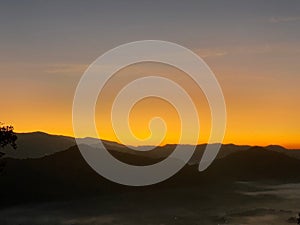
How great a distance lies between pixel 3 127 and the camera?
162ft
